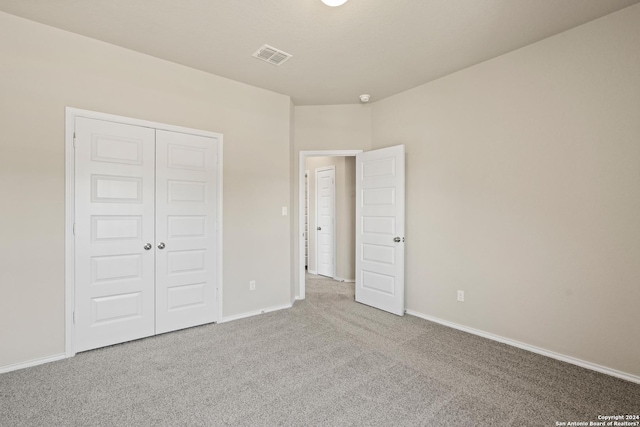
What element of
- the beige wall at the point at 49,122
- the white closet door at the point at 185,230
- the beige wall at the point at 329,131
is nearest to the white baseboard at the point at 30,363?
the beige wall at the point at 49,122

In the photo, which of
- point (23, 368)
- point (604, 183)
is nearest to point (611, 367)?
point (604, 183)

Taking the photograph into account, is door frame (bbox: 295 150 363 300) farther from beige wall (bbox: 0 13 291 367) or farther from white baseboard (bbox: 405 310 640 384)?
white baseboard (bbox: 405 310 640 384)

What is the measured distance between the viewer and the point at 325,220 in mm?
5832

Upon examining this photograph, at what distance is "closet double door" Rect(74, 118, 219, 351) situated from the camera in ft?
8.75

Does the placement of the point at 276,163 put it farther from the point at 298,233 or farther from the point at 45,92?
the point at 45,92


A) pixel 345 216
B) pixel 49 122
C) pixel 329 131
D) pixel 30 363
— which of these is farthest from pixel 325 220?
pixel 30 363

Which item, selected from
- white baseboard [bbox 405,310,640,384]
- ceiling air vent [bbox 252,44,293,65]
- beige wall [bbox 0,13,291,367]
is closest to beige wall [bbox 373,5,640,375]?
white baseboard [bbox 405,310,640,384]

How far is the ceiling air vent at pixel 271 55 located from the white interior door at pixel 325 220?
9.10 feet

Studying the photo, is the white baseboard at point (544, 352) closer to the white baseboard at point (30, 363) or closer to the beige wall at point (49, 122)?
the beige wall at point (49, 122)

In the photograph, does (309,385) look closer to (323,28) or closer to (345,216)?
(323,28)

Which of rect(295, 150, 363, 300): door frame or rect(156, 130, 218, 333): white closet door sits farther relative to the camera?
rect(295, 150, 363, 300): door frame

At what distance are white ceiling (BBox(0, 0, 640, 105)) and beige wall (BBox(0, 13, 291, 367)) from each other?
18 cm

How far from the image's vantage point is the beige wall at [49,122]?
2.35m

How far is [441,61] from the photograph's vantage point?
10.0ft
